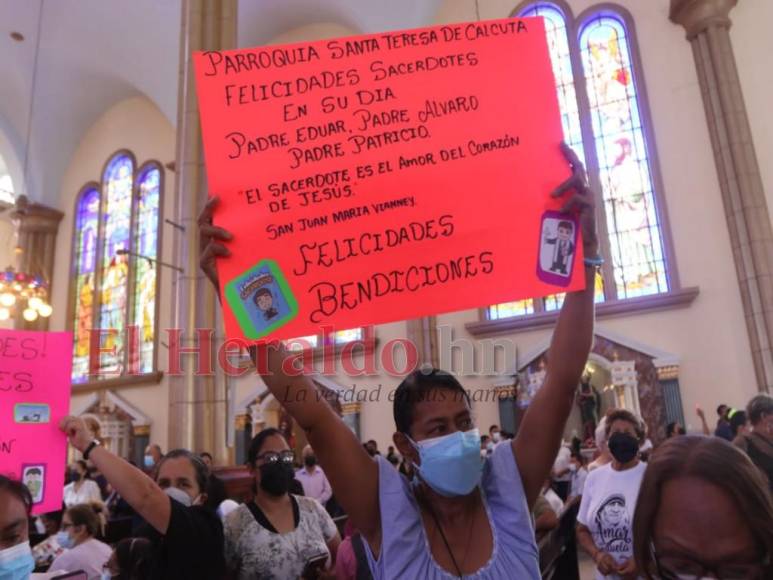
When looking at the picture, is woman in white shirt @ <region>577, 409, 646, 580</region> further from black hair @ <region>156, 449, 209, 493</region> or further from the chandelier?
the chandelier

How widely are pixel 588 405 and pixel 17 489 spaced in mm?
9900

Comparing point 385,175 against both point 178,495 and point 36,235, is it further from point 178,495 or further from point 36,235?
point 36,235

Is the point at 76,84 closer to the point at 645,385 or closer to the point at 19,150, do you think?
the point at 19,150

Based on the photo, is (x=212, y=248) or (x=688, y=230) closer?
(x=212, y=248)

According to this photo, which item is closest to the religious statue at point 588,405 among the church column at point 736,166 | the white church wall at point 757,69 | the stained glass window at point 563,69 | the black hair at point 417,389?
the church column at point 736,166

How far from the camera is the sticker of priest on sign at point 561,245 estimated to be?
1.40m

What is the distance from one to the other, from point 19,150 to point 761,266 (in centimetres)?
1743

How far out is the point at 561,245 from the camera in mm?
1415

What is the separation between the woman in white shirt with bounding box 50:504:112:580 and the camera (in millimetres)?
3029

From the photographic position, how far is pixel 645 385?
1025cm

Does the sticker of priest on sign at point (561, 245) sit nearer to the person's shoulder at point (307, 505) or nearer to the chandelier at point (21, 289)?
the person's shoulder at point (307, 505)

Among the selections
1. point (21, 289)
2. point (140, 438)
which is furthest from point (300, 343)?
point (140, 438)

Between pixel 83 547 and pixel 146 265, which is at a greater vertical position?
pixel 146 265

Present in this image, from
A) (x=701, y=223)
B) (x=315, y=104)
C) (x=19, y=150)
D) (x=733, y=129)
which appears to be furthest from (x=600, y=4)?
(x=19, y=150)
